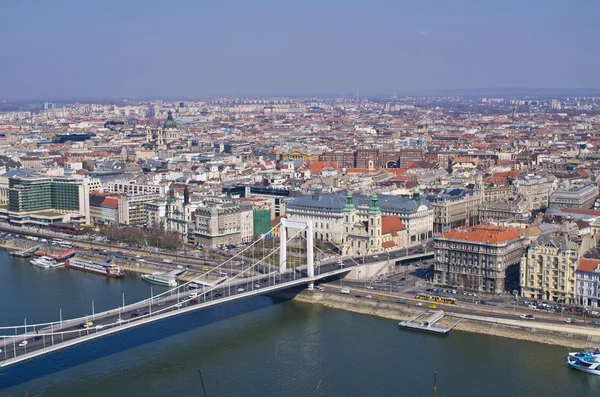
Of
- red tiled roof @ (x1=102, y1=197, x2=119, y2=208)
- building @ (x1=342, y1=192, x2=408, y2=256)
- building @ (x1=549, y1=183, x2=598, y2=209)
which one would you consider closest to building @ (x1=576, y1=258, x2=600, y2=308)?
building @ (x1=342, y1=192, x2=408, y2=256)

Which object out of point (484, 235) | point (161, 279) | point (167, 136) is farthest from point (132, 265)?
point (167, 136)

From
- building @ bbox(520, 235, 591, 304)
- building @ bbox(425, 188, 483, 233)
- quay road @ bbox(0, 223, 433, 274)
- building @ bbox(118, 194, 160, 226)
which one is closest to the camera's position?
building @ bbox(520, 235, 591, 304)

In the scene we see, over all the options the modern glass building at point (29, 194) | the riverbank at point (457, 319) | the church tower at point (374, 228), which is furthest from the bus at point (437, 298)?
the modern glass building at point (29, 194)

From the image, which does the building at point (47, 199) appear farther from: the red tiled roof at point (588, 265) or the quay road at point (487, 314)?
the red tiled roof at point (588, 265)

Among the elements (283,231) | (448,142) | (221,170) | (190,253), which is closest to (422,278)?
(283,231)

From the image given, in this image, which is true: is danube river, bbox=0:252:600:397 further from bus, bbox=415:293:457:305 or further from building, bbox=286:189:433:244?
building, bbox=286:189:433:244

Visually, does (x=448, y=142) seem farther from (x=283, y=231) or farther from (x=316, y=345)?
(x=316, y=345)
